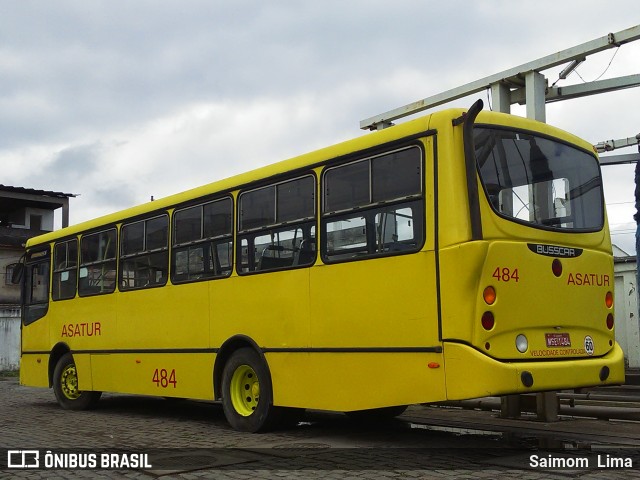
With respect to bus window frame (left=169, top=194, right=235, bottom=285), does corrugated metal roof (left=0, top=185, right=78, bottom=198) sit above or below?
above

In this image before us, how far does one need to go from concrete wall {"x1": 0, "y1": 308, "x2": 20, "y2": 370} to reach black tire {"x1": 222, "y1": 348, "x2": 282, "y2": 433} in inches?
897

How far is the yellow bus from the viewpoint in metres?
7.43

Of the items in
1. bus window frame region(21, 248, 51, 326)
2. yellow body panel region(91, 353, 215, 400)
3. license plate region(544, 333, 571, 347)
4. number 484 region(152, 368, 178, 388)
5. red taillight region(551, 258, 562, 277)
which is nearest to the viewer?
license plate region(544, 333, 571, 347)

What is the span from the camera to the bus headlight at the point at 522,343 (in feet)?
24.5

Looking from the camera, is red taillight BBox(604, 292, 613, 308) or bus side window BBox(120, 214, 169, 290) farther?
bus side window BBox(120, 214, 169, 290)

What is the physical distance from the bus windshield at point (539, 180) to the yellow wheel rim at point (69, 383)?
9070 millimetres

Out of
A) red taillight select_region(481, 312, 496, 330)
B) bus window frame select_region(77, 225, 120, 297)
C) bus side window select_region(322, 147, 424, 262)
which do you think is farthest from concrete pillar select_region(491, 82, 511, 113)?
red taillight select_region(481, 312, 496, 330)

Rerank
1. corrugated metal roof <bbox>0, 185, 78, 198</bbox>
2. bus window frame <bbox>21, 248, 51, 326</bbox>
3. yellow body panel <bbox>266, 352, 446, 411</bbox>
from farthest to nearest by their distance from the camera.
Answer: corrugated metal roof <bbox>0, 185, 78, 198</bbox> → bus window frame <bbox>21, 248, 51, 326</bbox> → yellow body panel <bbox>266, 352, 446, 411</bbox>

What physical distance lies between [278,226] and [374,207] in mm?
1723

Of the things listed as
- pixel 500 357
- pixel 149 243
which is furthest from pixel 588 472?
pixel 149 243

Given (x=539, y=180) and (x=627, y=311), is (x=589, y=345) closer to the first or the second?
(x=539, y=180)

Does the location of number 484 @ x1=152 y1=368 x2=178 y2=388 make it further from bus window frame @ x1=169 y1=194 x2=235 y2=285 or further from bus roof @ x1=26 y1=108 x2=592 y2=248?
bus roof @ x1=26 y1=108 x2=592 y2=248

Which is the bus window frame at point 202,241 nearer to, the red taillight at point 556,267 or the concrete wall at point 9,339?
the red taillight at point 556,267

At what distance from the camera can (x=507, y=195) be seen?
7.79m
